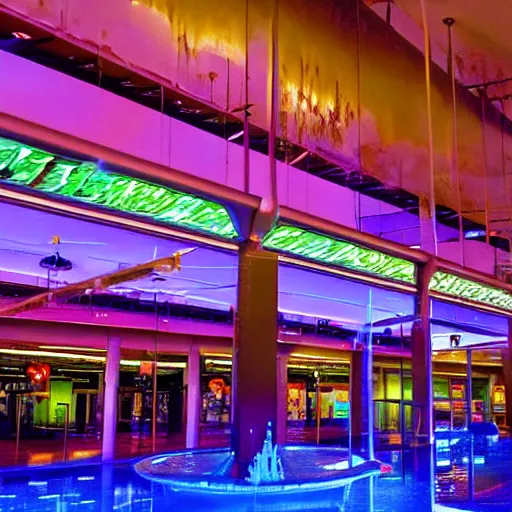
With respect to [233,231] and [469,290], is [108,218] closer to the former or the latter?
[233,231]

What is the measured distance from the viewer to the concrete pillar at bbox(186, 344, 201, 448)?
50.6ft

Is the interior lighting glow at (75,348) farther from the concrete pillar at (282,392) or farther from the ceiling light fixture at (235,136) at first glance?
the ceiling light fixture at (235,136)

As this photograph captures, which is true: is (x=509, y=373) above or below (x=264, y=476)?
above

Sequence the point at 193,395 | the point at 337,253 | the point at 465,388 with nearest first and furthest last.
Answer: the point at 337,253
the point at 193,395
the point at 465,388

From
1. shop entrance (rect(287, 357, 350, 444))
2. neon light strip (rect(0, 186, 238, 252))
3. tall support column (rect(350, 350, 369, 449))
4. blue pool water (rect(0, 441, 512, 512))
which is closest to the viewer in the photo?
neon light strip (rect(0, 186, 238, 252))

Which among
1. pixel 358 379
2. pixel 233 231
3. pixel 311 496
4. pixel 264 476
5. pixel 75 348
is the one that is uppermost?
pixel 233 231

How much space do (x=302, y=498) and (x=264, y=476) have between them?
15.6 inches

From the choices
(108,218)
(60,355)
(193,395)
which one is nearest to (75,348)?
(60,355)

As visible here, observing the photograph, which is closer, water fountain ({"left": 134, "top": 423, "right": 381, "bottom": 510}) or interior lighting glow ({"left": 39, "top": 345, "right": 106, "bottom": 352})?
water fountain ({"left": 134, "top": 423, "right": 381, "bottom": 510})

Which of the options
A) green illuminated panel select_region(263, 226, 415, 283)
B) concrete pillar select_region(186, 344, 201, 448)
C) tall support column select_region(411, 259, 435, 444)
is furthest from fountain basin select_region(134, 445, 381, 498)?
concrete pillar select_region(186, 344, 201, 448)

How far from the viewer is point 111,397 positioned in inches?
543

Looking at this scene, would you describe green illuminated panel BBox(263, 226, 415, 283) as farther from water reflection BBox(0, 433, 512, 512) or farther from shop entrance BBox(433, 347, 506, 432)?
shop entrance BBox(433, 347, 506, 432)

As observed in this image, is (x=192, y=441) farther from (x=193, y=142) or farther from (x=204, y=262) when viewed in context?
(x=193, y=142)

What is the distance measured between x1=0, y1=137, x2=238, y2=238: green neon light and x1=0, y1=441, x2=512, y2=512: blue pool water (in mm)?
2491
